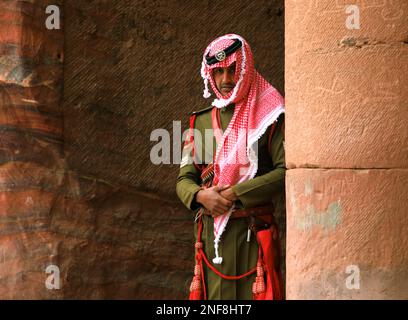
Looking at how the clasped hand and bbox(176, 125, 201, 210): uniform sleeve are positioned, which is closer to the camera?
the clasped hand

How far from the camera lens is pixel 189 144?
719 cm

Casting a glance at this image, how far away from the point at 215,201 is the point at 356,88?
121cm

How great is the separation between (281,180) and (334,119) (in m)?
0.78

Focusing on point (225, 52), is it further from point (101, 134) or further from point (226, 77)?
point (101, 134)

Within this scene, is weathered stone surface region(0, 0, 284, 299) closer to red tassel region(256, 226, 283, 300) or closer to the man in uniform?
the man in uniform

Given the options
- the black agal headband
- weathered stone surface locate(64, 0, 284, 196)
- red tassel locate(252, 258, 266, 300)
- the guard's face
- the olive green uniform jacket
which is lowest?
red tassel locate(252, 258, 266, 300)

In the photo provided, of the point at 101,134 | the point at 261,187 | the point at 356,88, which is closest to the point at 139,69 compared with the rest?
the point at 101,134

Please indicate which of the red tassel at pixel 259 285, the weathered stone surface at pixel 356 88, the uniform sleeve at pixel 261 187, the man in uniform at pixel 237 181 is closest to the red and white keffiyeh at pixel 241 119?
the man in uniform at pixel 237 181

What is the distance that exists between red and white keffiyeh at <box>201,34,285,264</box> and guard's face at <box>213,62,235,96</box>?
28 millimetres

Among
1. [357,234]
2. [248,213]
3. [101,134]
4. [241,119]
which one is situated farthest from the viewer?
[101,134]

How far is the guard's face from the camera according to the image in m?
7.03

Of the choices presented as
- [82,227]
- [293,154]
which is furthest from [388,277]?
[82,227]

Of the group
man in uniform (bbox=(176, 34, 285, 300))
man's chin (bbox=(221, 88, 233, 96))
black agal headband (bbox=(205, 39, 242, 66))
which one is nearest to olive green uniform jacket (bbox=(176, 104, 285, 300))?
man in uniform (bbox=(176, 34, 285, 300))

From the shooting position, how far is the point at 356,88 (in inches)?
242
